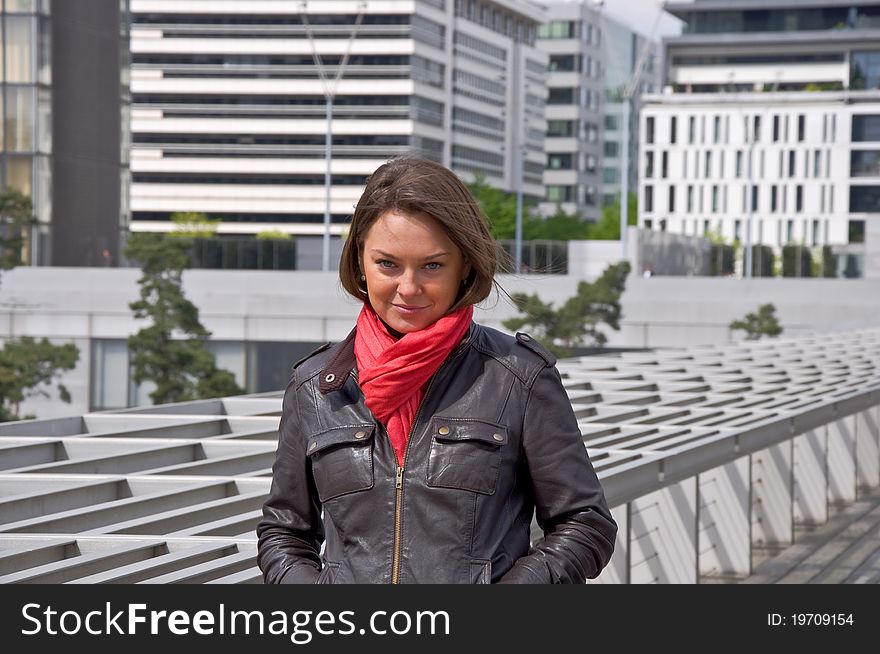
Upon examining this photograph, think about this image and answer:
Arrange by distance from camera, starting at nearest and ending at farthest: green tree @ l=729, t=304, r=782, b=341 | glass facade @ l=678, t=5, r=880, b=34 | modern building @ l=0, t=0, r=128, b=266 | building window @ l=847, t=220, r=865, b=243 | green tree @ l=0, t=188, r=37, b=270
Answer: green tree @ l=0, t=188, r=37, b=270 → green tree @ l=729, t=304, r=782, b=341 → modern building @ l=0, t=0, r=128, b=266 → building window @ l=847, t=220, r=865, b=243 → glass facade @ l=678, t=5, r=880, b=34

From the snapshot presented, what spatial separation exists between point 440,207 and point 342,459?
47 centimetres

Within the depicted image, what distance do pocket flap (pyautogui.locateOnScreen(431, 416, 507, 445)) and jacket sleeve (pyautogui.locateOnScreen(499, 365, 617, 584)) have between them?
0.18 ft

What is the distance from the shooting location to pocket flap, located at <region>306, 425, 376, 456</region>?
2.77 metres

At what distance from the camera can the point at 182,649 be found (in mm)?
2510

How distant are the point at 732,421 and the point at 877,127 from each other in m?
100

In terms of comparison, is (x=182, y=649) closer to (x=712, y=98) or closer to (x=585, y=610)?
(x=585, y=610)

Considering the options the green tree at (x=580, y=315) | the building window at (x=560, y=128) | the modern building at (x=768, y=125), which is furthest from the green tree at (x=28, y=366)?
the building window at (x=560, y=128)

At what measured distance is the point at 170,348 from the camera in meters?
36.7

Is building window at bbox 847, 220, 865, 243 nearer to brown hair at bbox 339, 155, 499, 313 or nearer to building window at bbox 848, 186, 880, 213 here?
building window at bbox 848, 186, 880, 213

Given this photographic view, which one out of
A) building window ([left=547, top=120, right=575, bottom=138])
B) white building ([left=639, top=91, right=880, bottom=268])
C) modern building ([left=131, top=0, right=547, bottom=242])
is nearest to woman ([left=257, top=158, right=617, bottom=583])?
white building ([left=639, top=91, right=880, bottom=268])

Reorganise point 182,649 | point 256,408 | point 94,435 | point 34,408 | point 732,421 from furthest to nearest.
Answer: point 34,408 < point 256,408 < point 732,421 < point 94,435 < point 182,649

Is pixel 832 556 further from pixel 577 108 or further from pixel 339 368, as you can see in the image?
pixel 577 108

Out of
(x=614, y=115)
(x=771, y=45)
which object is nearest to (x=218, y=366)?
(x=771, y=45)

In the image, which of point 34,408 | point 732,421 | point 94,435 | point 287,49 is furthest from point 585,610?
point 287,49
